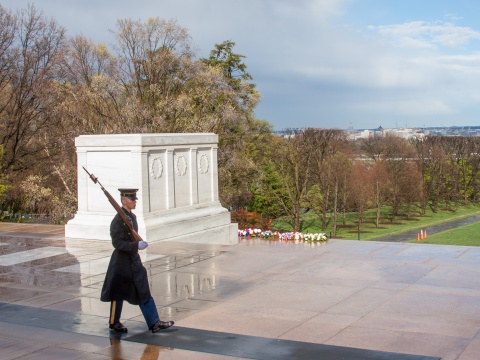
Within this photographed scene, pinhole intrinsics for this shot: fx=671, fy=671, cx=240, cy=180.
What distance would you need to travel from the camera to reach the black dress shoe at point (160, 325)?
7051 mm

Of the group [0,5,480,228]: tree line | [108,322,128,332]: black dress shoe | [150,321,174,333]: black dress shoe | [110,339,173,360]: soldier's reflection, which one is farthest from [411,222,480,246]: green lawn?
[110,339,173,360]: soldier's reflection

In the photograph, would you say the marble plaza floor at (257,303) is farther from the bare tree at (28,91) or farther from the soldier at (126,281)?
the bare tree at (28,91)

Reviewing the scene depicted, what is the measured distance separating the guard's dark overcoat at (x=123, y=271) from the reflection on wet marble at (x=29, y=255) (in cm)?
515

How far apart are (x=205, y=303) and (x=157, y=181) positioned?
235 inches

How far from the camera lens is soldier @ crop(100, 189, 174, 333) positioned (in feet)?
23.0

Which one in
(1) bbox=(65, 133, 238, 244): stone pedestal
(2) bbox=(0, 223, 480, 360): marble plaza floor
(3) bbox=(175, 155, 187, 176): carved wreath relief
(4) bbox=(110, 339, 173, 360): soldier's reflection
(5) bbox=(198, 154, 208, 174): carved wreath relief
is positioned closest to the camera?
(4) bbox=(110, 339, 173, 360): soldier's reflection

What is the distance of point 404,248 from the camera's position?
1275cm

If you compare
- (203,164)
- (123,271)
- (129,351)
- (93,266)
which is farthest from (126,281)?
(203,164)

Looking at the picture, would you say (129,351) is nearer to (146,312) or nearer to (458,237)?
(146,312)

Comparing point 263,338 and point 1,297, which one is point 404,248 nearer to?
point 263,338

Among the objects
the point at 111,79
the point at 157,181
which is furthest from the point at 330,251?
the point at 111,79

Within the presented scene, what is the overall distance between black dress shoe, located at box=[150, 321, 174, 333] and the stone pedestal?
623cm

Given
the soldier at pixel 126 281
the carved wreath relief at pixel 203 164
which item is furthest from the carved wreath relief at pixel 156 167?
the soldier at pixel 126 281

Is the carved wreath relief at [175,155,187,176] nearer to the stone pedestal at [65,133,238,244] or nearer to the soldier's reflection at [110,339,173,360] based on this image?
the stone pedestal at [65,133,238,244]
